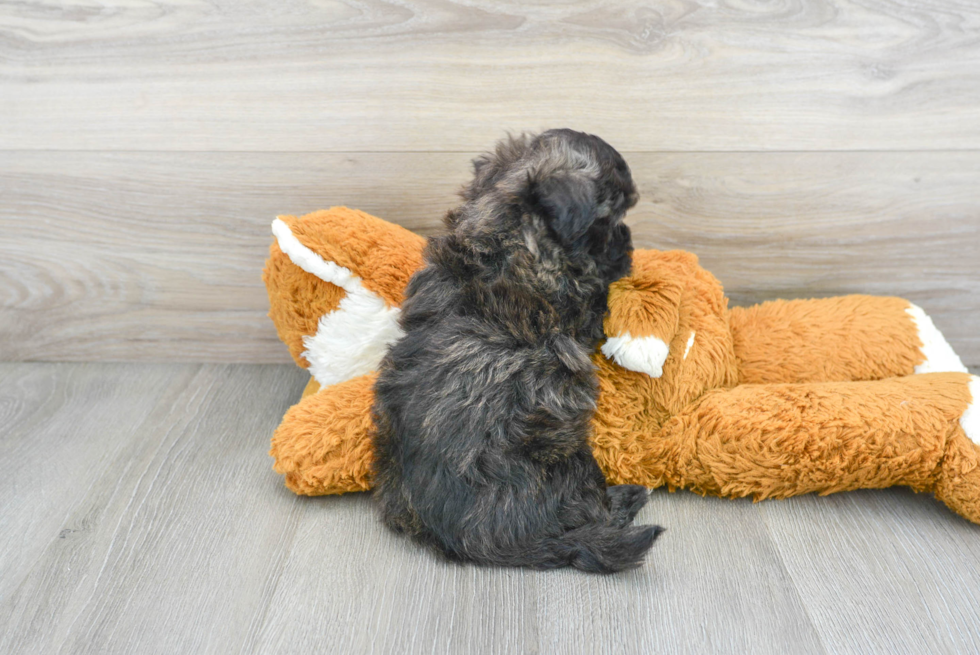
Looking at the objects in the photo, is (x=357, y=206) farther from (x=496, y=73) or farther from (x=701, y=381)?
(x=701, y=381)

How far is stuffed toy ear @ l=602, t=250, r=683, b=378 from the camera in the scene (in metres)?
1.22

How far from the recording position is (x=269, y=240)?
169 cm

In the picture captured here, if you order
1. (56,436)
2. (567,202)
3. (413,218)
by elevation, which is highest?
(567,202)

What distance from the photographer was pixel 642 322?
1225 millimetres

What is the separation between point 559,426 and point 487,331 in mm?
198

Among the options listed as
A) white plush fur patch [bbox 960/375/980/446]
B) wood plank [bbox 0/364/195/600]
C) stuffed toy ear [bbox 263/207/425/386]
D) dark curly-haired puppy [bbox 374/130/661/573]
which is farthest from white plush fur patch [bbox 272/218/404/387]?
white plush fur patch [bbox 960/375/980/446]

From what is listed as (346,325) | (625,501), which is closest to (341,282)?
(346,325)

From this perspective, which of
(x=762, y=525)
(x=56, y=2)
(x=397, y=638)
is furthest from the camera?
(x=56, y=2)

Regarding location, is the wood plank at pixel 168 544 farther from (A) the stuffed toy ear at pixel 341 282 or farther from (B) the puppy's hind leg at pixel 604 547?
(B) the puppy's hind leg at pixel 604 547

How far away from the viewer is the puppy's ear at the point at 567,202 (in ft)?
3.66

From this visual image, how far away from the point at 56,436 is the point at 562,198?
1.26 m

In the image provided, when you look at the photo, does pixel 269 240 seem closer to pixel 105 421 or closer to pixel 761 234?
pixel 105 421

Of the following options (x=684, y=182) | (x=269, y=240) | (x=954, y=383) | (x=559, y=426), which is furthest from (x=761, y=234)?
Result: (x=269, y=240)

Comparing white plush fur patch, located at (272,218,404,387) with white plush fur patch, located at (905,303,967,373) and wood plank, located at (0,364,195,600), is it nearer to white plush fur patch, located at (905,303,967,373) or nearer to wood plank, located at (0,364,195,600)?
wood plank, located at (0,364,195,600)
